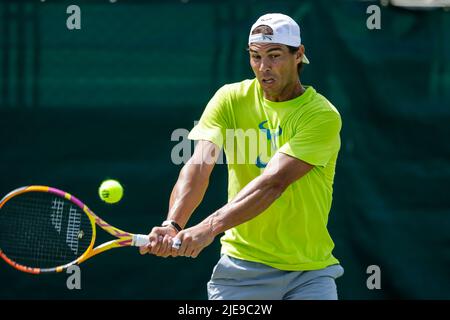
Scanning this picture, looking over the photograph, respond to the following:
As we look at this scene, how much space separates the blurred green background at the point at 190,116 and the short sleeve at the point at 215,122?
4.76 feet

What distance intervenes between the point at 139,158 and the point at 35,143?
0.64m

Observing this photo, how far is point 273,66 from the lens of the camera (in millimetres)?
4078

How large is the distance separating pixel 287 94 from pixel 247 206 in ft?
1.96

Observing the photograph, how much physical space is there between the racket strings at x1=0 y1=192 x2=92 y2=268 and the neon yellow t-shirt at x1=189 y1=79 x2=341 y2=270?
0.93 metres

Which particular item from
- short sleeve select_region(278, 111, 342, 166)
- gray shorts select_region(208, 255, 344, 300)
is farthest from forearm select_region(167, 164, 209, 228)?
short sleeve select_region(278, 111, 342, 166)

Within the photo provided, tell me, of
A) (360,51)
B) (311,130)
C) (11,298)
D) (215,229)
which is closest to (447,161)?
(360,51)

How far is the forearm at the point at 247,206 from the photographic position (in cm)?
388

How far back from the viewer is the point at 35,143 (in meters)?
5.69

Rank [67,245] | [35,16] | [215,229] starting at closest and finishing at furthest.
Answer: [215,229]
[67,245]
[35,16]

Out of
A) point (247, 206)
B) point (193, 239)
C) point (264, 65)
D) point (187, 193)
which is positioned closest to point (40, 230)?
point (187, 193)

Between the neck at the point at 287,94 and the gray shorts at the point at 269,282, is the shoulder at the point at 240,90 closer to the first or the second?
the neck at the point at 287,94

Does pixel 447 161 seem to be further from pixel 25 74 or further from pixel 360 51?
pixel 25 74

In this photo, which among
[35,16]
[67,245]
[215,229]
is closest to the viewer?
[215,229]

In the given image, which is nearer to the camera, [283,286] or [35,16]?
[283,286]
